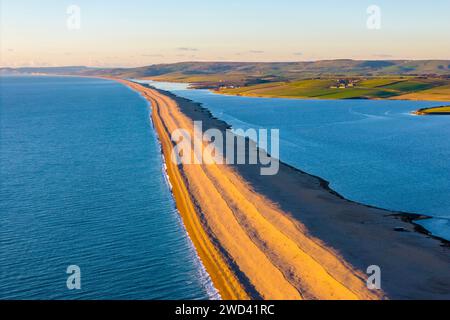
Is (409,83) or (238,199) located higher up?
(409,83)

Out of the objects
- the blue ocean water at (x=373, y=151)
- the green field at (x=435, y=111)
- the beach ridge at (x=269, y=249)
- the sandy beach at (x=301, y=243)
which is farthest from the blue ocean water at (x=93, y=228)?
the green field at (x=435, y=111)

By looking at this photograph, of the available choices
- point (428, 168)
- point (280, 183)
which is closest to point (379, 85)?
point (428, 168)

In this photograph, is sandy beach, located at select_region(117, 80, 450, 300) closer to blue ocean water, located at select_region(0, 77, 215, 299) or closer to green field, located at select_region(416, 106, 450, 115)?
blue ocean water, located at select_region(0, 77, 215, 299)

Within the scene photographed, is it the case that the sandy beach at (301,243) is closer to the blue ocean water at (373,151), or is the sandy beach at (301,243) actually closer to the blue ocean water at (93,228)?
the blue ocean water at (93,228)

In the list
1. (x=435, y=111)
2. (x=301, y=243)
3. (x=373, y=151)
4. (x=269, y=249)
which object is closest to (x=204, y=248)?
(x=269, y=249)

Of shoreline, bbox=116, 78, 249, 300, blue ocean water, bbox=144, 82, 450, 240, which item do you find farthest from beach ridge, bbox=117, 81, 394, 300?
blue ocean water, bbox=144, 82, 450, 240
